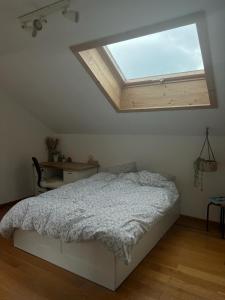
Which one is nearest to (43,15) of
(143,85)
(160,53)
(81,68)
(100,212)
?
(81,68)

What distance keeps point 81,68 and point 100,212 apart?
5.56 ft

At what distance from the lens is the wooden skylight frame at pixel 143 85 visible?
8.28 ft

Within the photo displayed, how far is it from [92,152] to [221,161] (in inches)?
87.7

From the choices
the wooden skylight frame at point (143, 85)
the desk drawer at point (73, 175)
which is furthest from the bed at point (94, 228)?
the wooden skylight frame at point (143, 85)

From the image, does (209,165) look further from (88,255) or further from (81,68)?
(81,68)

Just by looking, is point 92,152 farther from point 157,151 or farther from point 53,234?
point 53,234

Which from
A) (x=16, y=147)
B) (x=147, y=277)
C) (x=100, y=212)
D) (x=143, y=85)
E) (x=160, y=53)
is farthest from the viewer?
(x=16, y=147)

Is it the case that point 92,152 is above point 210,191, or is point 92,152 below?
above

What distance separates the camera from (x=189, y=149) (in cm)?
352

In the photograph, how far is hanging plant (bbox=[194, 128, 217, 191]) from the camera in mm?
3137

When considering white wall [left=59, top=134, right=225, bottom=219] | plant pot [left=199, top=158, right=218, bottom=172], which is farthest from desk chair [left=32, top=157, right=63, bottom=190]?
plant pot [left=199, top=158, right=218, bottom=172]

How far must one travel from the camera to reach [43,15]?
209 centimetres

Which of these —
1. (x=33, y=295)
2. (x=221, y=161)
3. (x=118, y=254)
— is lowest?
(x=33, y=295)

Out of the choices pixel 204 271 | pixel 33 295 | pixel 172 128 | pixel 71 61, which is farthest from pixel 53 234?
pixel 172 128
